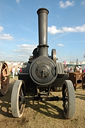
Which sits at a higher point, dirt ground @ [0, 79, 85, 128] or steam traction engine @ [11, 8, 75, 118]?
steam traction engine @ [11, 8, 75, 118]

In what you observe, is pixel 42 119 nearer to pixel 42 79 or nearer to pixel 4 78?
pixel 42 79

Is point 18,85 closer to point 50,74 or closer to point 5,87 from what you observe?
point 50,74

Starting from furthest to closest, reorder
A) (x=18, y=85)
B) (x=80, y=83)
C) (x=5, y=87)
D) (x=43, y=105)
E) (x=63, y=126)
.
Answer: (x=80, y=83) < (x=5, y=87) < (x=43, y=105) < (x=18, y=85) < (x=63, y=126)

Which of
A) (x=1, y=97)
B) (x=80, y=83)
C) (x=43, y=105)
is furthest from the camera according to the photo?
(x=80, y=83)

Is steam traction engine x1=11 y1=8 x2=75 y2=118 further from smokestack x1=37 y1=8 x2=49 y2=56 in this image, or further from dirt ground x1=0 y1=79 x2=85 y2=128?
dirt ground x1=0 y1=79 x2=85 y2=128

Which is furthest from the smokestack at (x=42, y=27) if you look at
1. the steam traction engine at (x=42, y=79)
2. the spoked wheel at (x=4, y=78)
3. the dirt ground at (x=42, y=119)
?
the spoked wheel at (x=4, y=78)

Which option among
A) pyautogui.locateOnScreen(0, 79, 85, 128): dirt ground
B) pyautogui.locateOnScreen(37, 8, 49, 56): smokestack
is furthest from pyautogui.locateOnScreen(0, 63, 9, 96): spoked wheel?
pyautogui.locateOnScreen(37, 8, 49, 56): smokestack

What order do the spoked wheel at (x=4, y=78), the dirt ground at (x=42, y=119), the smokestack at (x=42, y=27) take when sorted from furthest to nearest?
→ the spoked wheel at (x=4, y=78) → the smokestack at (x=42, y=27) → the dirt ground at (x=42, y=119)

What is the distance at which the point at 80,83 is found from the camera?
23.1 ft

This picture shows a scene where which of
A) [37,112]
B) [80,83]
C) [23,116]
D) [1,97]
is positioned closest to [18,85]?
[23,116]

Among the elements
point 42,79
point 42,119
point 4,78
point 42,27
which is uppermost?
point 42,27

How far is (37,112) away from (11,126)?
101 cm

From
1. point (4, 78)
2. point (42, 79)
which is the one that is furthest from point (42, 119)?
point (4, 78)

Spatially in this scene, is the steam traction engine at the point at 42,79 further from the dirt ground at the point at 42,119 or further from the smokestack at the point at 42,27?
the dirt ground at the point at 42,119
